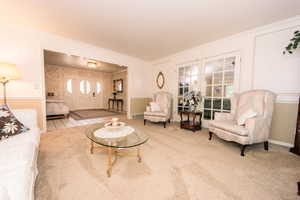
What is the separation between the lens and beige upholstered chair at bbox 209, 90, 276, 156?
5.90ft

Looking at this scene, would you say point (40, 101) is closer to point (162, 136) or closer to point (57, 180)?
point (57, 180)

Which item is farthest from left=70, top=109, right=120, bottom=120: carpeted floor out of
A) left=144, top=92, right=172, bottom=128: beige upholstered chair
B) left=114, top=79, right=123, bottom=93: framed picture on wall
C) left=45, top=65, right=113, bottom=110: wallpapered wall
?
left=144, top=92, right=172, bottom=128: beige upholstered chair

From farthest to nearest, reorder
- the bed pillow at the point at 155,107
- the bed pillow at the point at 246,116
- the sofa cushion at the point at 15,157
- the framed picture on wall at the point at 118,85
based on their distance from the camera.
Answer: the framed picture on wall at the point at 118,85 < the bed pillow at the point at 155,107 < the bed pillow at the point at 246,116 < the sofa cushion at the point at 15,157

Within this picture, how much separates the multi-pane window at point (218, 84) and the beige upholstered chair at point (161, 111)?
1.07 m

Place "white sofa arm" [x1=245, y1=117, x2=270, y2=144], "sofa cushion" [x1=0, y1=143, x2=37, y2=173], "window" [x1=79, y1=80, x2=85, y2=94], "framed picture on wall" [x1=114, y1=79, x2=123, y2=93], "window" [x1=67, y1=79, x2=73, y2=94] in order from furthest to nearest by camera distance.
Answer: "framed picture on wall" [x1=114, y1=79, x2=123, y2=93] → "window" [x1=79, y1=80, x2=85, y2=94] → "window" [x1=67, y1=79, x2=73, y2=94] → "white sofa arm" [x1=245, y1=117, x2=270, y2=144] → "sofa cushion" [x1=0, y1=143, x2=37, y2=173]

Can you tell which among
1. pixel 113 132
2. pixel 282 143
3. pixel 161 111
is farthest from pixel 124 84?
pixel 282 143

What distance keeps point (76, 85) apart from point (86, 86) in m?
0.49

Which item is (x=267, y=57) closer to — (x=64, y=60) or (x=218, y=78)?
(x=218, y=78)

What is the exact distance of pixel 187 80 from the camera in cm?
375

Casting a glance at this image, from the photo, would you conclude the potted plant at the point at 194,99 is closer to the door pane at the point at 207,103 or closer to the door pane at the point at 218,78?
the door pane at the point at 207,103

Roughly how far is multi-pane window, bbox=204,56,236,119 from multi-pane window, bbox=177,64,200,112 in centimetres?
29

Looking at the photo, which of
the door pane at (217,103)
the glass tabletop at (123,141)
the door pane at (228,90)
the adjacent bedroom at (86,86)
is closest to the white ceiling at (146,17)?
the door pane at (228,90)

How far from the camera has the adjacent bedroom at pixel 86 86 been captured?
5.38 metres

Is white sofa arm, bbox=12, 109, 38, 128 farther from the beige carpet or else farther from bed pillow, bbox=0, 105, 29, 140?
the beige carpet
